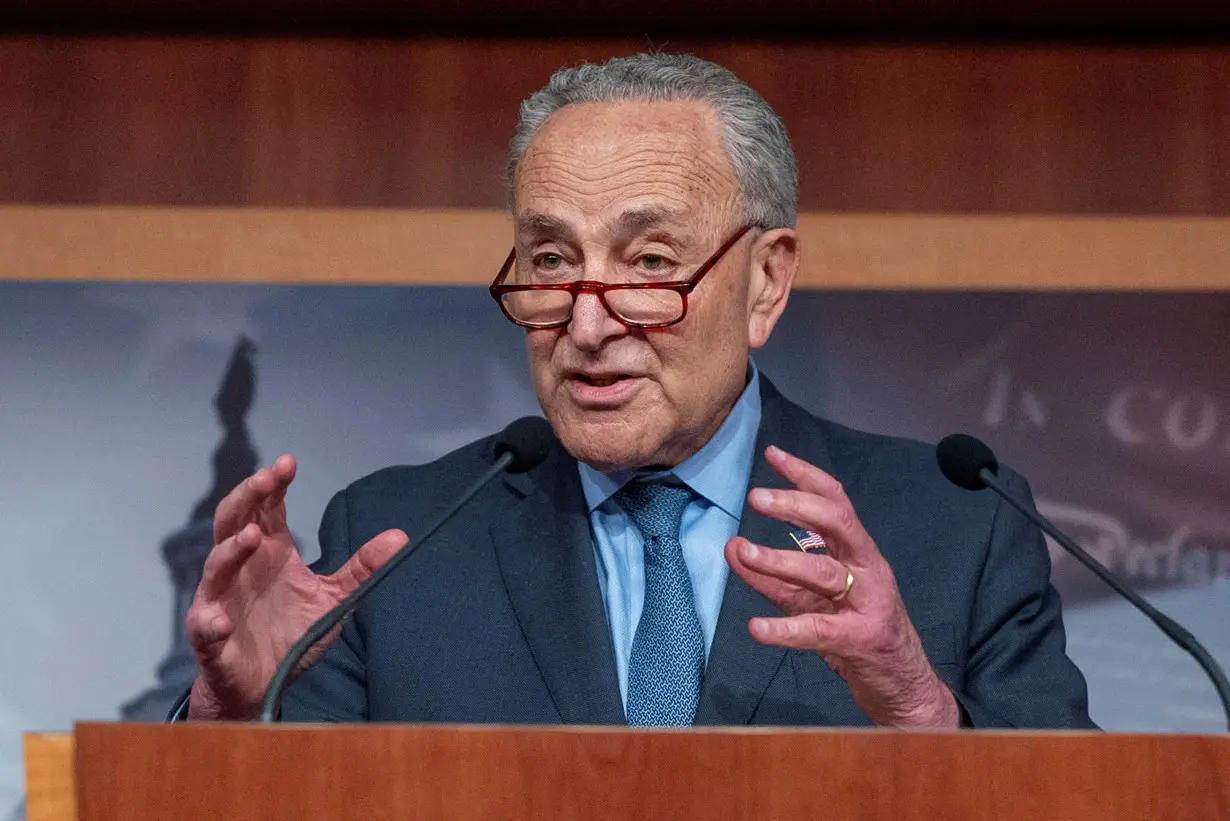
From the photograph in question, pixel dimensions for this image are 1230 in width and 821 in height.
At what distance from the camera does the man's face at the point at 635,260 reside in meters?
1.84

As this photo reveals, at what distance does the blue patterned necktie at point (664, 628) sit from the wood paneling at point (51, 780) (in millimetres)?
763

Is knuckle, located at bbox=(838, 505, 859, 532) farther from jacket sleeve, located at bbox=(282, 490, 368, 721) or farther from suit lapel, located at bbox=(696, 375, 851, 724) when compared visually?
jacket sleeve, located at bbox=(282, 490, 368, 721)

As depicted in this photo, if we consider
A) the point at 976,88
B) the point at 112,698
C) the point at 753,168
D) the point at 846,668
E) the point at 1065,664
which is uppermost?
the point at 976,88

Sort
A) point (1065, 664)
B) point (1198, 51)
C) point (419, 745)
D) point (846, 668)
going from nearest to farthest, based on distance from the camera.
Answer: point (419, 745)
point (846, 668)
point (1065, 664)
point (1198, 51)

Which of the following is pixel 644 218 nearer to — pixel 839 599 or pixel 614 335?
pixel 614 335

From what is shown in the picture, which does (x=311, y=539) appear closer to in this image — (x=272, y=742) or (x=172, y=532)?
(x=172, y=532)

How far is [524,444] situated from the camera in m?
1.64

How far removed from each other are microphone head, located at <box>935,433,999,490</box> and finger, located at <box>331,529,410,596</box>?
0.61 m

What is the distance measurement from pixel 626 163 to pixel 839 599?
2.44 feet

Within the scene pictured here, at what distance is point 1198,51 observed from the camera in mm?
2658

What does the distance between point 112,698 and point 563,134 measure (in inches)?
50.7

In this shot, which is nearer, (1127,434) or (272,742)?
(272,742)

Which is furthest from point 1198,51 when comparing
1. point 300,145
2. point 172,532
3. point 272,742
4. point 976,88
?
point 272,742

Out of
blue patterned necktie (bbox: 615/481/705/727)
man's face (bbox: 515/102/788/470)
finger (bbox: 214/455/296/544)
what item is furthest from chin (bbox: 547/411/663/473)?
finger (bbox: 214/455/296/544)
